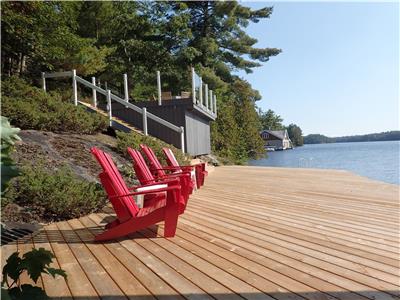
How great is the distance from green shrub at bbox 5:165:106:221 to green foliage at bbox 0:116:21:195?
11.1 feet

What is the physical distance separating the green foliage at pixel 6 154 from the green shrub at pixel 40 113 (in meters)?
6.09

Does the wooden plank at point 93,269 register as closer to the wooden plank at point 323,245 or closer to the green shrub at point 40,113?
the wooden plank at point 323,245

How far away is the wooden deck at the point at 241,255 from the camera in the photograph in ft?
7.36

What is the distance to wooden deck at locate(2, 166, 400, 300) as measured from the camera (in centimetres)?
224

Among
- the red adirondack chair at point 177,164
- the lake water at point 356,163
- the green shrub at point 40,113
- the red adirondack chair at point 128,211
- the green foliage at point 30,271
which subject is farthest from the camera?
the lake water at point 356,163

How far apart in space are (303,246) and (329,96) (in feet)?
79.9

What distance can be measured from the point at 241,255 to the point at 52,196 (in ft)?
8.21

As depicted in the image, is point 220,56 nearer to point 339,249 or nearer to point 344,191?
point 344,191

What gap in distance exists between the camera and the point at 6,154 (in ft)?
3.27

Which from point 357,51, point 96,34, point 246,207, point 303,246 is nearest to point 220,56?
point 96,34

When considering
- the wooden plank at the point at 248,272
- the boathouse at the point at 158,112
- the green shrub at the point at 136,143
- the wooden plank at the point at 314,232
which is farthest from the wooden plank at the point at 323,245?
the boathouse at the point at 158,112

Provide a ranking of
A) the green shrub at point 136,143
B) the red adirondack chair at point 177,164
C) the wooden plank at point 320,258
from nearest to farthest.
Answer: the wooden plank at point 320,258 < the red adirondack chair at point 177,164 < the green shrub at point 136,143

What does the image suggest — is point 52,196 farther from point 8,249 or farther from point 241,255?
point 241,255

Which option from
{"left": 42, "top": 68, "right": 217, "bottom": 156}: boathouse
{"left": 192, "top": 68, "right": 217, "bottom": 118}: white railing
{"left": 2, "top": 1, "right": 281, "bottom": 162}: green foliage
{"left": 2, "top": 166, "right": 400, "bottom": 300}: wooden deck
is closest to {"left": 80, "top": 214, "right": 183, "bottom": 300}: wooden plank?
{"left": 2, "top": 166, "right": 400, "bottom": 300}: wooden deck
